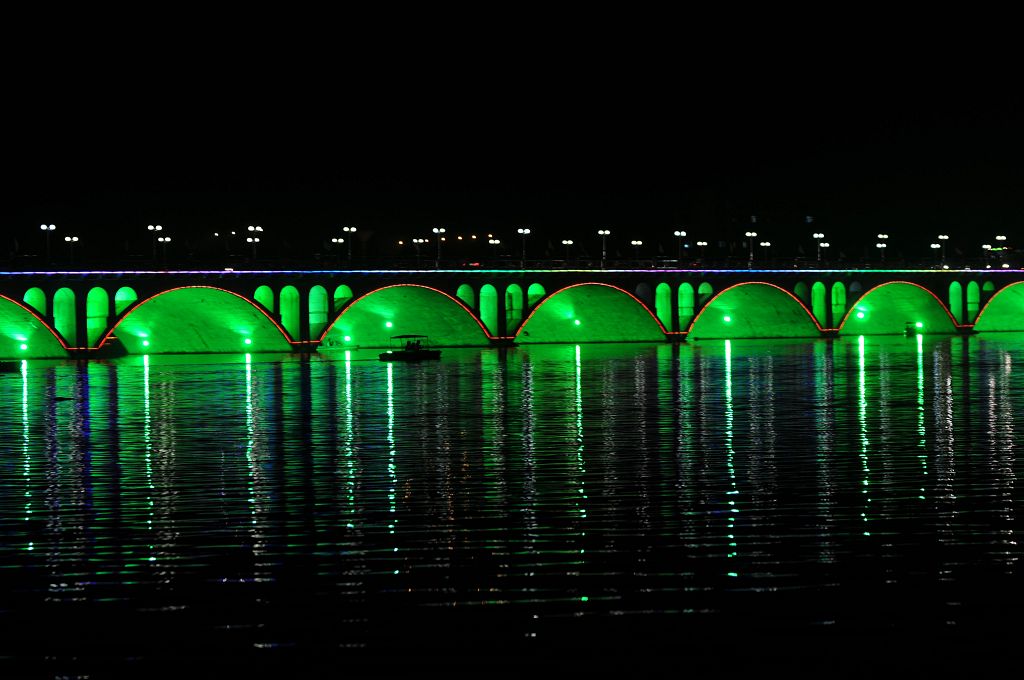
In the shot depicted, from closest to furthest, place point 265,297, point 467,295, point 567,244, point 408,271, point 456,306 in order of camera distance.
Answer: point 265,297
point 408,271
point 467,295
point 456,306
point 567,244

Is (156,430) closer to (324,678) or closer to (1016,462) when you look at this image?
(1016,462)

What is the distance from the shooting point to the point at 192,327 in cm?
11738

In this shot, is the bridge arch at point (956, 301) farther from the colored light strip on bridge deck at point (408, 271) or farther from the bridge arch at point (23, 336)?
the bridge arch at point (23, 336)

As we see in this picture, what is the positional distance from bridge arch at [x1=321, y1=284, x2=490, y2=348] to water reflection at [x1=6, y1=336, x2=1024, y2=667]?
72706 mm

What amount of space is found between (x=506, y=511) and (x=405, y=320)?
104m

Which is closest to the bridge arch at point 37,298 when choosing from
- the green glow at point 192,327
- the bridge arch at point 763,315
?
the green glow at point 192,327

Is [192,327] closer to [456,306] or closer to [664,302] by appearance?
[456,306]

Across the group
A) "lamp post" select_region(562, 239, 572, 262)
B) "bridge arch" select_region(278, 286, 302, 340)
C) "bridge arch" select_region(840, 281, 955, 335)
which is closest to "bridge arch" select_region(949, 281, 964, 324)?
"bridge arch" select_region(840, 281, 955, 335)

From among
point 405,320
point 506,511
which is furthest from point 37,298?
point 506,511

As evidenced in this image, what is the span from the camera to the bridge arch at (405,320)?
413 ft

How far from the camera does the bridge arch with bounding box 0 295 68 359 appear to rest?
105 metres

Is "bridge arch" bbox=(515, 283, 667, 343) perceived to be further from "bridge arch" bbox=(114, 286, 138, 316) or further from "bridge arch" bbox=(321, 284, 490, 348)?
"bridge arch" bbox=(114, 286, 138, 316)

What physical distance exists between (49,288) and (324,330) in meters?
21.5

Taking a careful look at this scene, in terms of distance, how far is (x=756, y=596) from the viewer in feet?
56.1
